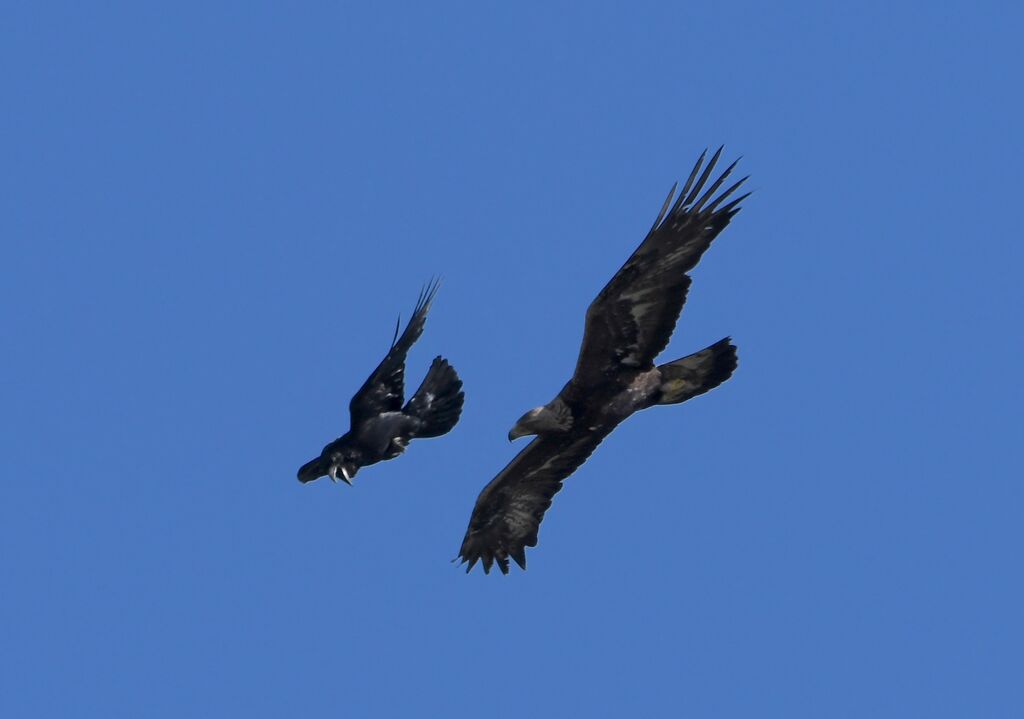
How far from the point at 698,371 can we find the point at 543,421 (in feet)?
4.91

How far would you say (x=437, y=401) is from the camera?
17578mm

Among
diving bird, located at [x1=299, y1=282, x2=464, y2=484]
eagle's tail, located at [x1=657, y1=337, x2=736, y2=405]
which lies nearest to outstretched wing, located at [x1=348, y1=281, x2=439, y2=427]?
diving bird, located at [x1=299, y1=282, x2=464, y2=484]

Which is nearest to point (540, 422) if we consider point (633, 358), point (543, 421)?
point (543, 421)

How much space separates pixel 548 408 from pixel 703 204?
235cm

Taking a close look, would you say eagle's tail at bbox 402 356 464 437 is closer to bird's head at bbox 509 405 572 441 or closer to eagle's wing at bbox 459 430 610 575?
eagle's wing at bbox 459 430 610 575

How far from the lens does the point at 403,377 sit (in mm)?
17609

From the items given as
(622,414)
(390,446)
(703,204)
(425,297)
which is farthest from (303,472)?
(703,204)

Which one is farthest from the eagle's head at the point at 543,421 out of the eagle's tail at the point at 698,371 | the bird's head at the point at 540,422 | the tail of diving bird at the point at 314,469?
the tail of diving bird at the point at 314,469

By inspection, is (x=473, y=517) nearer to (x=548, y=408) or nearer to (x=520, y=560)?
(x=520, y=560)

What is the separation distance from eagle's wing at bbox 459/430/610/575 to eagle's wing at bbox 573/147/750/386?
3.46 ft

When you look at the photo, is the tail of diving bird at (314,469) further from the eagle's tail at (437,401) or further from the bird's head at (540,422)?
the bird's head at (540,422)

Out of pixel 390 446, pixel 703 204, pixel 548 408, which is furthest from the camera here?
pixel 390 446

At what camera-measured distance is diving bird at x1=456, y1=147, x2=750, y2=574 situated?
15172 mm

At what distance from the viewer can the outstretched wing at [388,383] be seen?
17.4 m
